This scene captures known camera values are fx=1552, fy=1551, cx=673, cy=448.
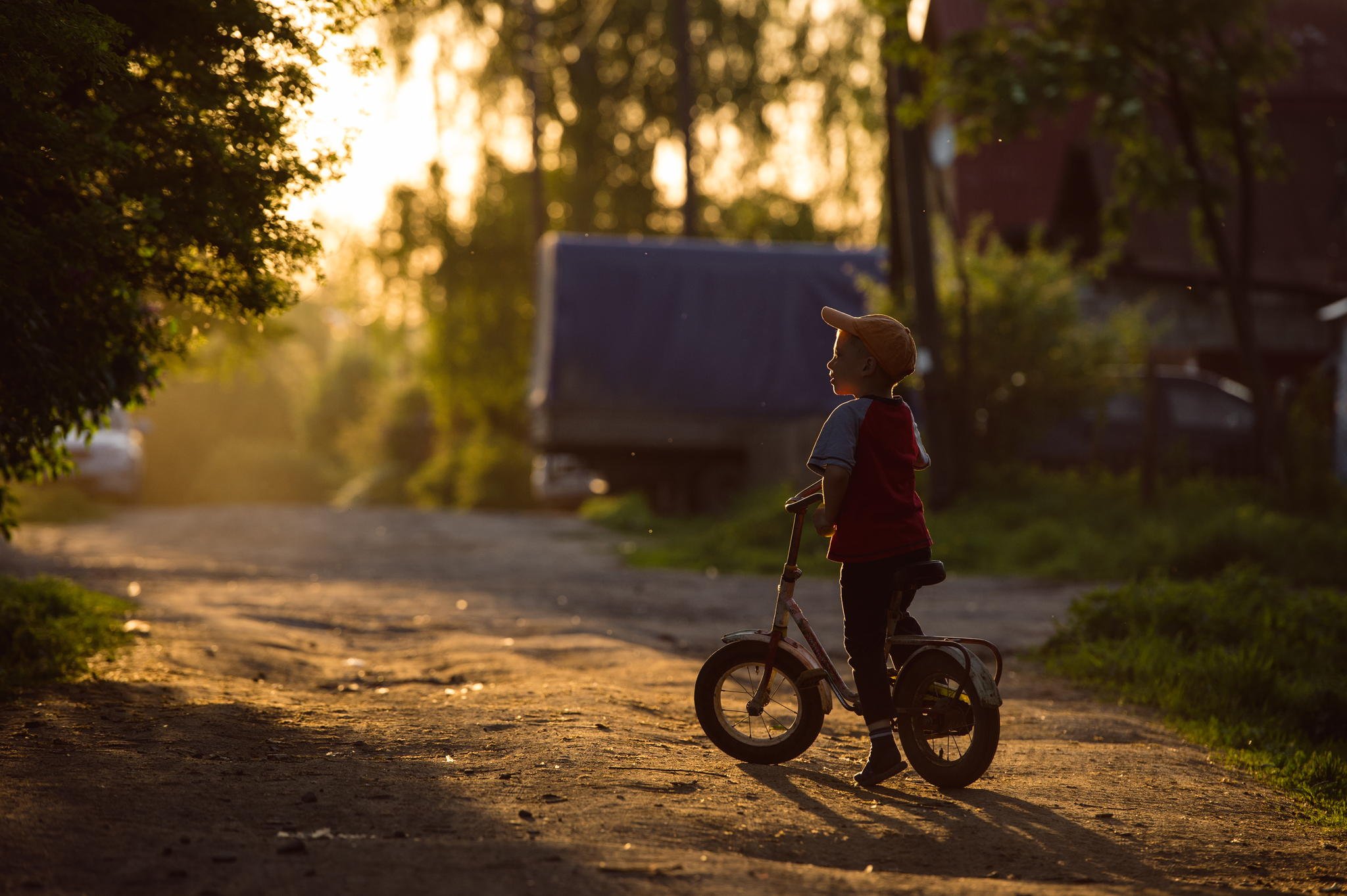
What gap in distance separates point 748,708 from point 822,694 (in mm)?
289

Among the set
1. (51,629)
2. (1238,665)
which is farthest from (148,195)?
(1238,665)

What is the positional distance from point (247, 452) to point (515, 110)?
734 inches

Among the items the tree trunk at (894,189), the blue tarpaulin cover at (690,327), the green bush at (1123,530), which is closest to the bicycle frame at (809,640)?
the green bush at (1123,530)

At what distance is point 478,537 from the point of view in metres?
19.8

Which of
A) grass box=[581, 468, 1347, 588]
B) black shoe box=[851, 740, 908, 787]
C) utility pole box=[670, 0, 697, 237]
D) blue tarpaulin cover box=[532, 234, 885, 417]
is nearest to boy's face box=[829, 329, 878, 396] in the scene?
black shoe box=[851, 740, 908, 787]

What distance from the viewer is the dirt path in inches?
160

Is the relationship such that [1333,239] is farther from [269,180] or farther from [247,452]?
[247,452]

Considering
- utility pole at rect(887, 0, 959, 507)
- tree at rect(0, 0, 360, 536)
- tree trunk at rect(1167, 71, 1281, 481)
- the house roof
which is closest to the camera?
tree at rect(0, 0, 360, 536)

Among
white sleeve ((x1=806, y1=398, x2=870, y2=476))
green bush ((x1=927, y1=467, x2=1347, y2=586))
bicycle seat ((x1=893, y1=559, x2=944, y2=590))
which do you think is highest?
white sleeve ((x1=806, y1=398, x2=870, y2=476))

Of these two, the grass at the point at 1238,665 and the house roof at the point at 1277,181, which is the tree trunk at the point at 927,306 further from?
the grass at the point at 1238,665

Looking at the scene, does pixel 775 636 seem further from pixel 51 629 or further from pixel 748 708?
pixel 51 629

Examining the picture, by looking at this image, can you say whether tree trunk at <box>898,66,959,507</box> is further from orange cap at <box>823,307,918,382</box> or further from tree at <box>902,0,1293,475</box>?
orange cap at <box>823,307,918,382</box>

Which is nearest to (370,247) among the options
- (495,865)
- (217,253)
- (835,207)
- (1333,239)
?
(835,207)

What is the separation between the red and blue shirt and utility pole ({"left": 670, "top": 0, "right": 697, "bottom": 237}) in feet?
73.5
